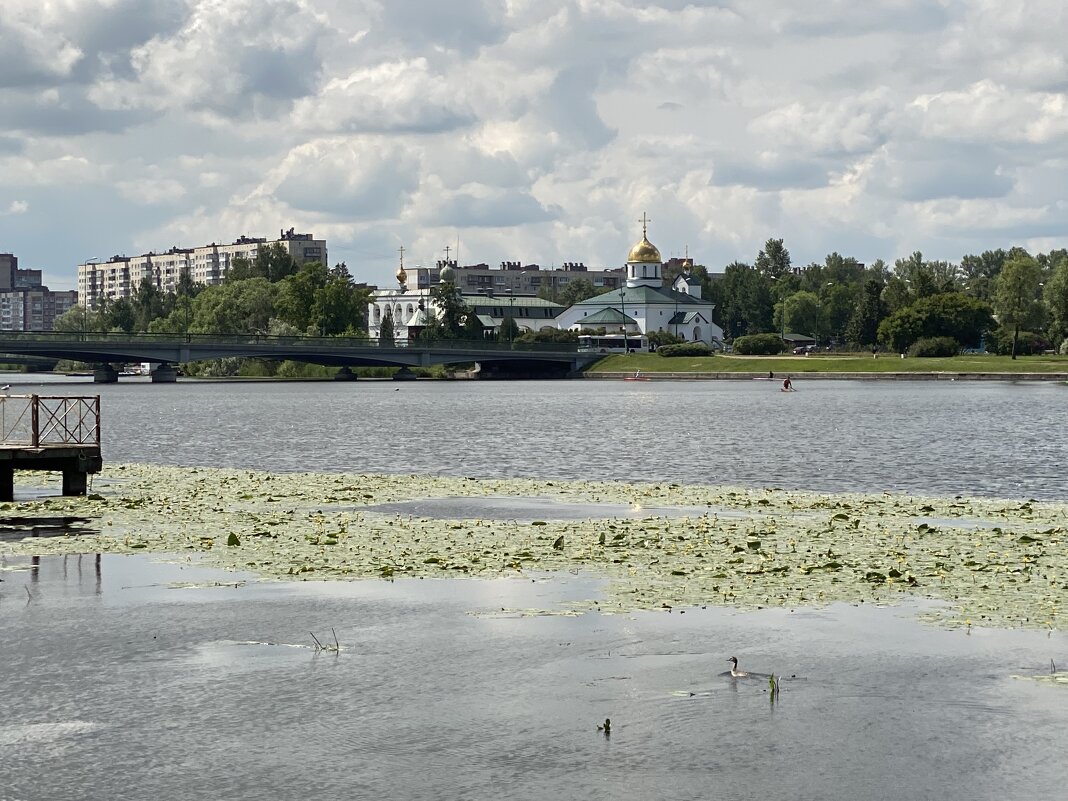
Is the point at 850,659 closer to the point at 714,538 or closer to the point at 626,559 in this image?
the point at 626,559

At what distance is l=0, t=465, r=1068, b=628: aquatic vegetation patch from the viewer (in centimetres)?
2300

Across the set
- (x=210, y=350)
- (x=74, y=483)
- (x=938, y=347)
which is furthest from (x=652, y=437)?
(x=938, y=347)

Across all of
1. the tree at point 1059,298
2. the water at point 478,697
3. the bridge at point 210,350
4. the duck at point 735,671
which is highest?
the tree at point 1059,298

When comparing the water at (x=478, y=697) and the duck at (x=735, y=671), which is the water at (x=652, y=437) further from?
the duck at (x=735, y=671)

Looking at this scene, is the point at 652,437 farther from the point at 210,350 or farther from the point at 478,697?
the point at 210,350

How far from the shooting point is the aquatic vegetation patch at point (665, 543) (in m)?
23.0

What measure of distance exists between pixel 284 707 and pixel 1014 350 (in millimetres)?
178293

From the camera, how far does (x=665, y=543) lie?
28.5 m

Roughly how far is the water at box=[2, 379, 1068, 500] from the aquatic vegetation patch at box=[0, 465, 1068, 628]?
9299 millimetres

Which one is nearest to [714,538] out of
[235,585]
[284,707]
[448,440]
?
[235,585]

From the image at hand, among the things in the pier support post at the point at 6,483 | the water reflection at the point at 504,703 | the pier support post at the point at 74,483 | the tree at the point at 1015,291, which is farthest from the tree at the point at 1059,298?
the water reflection at the point at 504,703

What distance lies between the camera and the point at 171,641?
1973 centimetres

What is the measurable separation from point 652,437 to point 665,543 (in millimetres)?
48412

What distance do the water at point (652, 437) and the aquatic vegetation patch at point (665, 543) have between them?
930 centimetres
